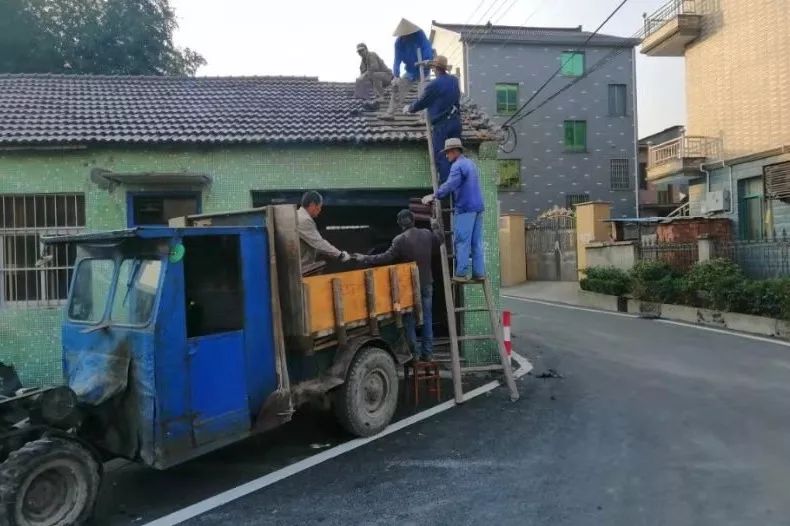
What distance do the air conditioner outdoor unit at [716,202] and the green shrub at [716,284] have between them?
7.64m

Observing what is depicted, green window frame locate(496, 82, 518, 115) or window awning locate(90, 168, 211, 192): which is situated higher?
green window frame locate(496, 82, 518, 115)

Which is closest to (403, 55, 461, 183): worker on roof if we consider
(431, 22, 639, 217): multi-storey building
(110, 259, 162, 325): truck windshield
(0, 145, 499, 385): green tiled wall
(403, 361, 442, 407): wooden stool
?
(0, 145, 499, 385): green tiled wall

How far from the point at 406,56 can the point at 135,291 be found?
6.80 metres

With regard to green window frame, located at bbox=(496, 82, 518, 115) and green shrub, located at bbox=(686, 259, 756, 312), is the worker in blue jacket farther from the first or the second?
green window frame, located at bbox=(496, 82, 518, 115)

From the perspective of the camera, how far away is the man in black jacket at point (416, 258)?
7.66 meters

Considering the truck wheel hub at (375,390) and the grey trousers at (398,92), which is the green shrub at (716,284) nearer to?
the grey trousers at (398,92)

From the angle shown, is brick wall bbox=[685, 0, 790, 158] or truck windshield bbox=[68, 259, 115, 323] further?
brick wall bbox=[685, 0, 790, 158]

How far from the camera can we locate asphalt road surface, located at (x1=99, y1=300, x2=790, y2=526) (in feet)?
15.5

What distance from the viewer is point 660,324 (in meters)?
14.9

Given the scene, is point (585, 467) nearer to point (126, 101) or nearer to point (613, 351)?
point (613, 351)

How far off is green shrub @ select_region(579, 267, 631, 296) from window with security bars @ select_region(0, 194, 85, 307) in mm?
14380

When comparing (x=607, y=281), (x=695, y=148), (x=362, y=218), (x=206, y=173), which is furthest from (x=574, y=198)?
(x=206, y=173)

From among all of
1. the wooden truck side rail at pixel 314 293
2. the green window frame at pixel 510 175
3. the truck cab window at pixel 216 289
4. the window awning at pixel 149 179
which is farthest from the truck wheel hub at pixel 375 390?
the green window frame at pixel 510 175

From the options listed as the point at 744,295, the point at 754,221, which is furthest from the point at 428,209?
the point at 754,221
